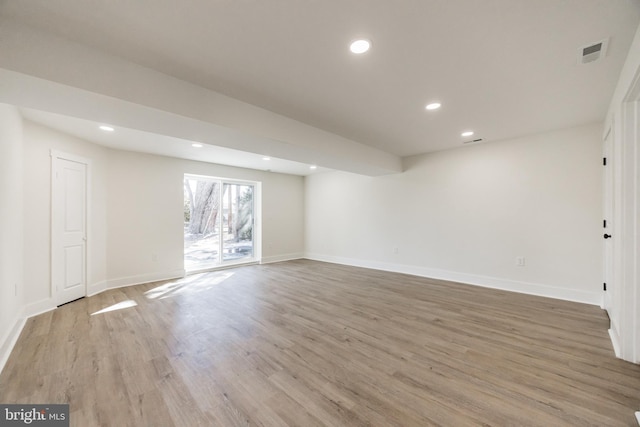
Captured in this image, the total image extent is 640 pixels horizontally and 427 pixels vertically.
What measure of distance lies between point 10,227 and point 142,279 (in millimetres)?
2374

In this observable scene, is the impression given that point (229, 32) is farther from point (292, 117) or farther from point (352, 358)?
point (352, 358)

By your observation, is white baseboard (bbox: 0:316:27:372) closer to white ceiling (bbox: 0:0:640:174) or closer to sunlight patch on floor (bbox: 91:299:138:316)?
sunlight patch on floor (bbox: 91:299:138:316)

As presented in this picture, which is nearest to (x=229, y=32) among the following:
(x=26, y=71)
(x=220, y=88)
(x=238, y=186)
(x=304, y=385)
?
(x=220, y=88)

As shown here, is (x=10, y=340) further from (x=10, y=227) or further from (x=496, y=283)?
(x=496, y=283)

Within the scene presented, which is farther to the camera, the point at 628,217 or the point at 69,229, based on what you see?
the point at 69,229

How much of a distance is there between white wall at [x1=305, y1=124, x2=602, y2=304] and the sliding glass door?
9.62ft

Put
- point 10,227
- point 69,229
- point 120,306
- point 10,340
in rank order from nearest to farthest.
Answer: point 10,340 < point 10,227 < point 120,306 < point 69,229

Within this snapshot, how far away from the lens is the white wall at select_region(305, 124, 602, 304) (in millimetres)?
3535

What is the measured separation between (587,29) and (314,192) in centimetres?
614

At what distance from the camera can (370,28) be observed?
1.65 metres

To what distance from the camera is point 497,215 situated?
423cm

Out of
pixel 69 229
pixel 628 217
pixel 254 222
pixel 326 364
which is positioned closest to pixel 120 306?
pixel 69 229

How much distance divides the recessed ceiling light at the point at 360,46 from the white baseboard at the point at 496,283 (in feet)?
14.0

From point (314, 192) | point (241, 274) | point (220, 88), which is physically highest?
point (220, 88)
